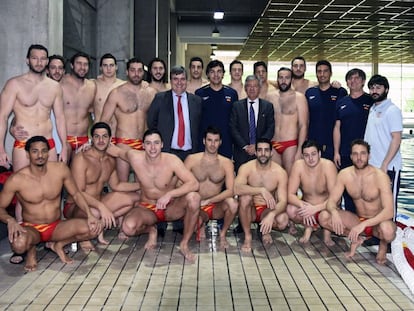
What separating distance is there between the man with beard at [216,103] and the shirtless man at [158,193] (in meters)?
0.89

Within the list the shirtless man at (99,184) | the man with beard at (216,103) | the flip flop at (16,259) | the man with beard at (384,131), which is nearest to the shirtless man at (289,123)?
the man with beard at (216,103)

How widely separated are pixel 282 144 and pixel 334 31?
1194cm

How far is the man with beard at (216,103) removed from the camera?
19.2ft

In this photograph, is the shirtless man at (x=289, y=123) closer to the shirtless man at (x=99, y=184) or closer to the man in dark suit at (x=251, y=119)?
the man in dark suit at (x=251, y=119)

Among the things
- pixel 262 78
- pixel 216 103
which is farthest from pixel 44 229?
pixel 262 78

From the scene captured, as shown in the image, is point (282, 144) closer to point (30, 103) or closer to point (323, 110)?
point (323, 110)

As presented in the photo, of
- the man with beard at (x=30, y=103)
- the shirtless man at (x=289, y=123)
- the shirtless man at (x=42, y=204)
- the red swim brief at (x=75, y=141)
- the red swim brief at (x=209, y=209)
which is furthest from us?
the shirtless man at (x=289, y=123)

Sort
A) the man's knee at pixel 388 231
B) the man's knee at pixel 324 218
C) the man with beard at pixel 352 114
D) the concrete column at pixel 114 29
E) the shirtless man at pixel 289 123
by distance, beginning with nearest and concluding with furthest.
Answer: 1. the man's knee at pixel 388 231
2. the man's knee at pixel 324 218
3. the man with beard at pixel 352 114
4. the shirtless man at pixel 289 123
5. the concrete column at pixel 114 29

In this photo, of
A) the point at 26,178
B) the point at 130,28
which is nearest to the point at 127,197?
the point at 26,178

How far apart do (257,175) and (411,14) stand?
1078cm

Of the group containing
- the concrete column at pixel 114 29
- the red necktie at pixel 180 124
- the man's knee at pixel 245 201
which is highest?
the concrete column at pixel 114 29

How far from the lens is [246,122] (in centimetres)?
571

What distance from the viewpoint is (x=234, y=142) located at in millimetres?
5895

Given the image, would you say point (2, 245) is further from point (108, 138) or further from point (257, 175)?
point (257, 175)
